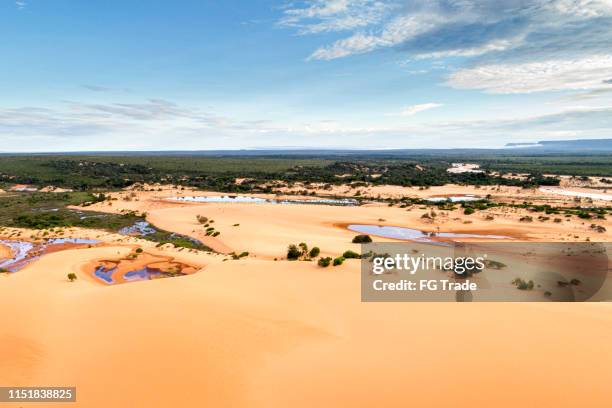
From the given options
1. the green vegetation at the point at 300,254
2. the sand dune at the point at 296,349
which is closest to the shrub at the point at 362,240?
the green vegetation at the point at 300,254

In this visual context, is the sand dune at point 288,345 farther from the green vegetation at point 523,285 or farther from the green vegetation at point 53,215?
the green vegetation at point 53,215

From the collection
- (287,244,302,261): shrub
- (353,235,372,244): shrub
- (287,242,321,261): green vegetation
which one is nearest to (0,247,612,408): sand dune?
(287,242,321,261): green vegetation

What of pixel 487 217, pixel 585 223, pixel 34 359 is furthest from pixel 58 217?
pixel 585 223

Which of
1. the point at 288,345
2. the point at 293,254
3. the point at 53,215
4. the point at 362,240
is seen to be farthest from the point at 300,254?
the point at 53,215

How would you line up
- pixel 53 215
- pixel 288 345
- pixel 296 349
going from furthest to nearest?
pixel 53 215, pixel 288 345, pixel 296 349

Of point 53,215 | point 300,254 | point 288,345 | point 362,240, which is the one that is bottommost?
point 362,240

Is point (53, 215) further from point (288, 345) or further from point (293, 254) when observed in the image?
point (288, 345)

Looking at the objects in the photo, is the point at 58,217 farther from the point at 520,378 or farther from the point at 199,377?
the point at 520,378

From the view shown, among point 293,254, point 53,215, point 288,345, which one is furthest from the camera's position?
point 53,215

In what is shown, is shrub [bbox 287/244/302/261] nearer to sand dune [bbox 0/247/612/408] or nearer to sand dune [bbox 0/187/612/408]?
sand dune [bbox 0/187/612/408]

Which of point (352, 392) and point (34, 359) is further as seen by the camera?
point (34, 359)

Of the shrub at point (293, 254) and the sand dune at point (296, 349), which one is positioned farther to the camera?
the shrub at point (293, 254)
